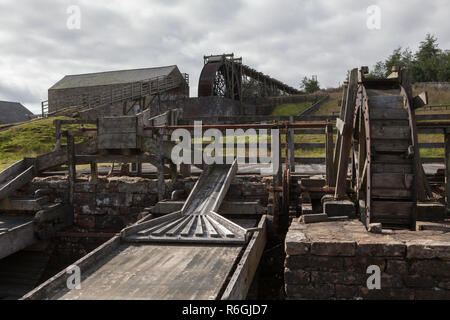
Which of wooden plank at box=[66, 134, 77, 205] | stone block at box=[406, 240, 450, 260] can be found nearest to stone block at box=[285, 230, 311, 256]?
stone block at box=[406, 240, 450, 260]

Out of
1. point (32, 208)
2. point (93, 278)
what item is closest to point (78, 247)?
point (32, 208)

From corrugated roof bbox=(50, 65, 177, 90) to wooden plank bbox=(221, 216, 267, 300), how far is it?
102ft

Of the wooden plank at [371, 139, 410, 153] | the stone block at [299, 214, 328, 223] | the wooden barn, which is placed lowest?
the stone block at [299, 214, 328, 223]

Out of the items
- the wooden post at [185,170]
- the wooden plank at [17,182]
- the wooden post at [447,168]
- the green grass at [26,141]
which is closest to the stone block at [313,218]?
the wooden post at [447,168]

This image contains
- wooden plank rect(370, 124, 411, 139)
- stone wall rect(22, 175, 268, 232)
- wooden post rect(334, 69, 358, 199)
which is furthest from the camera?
stone wall rect(22, 175, 268, 232)

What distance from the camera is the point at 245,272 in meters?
4.41

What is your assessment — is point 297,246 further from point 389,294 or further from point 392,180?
point 392,180

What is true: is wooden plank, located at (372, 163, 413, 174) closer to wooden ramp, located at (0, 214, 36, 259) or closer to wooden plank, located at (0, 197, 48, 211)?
wooden ramp, located at (0, 214, 36, 259)

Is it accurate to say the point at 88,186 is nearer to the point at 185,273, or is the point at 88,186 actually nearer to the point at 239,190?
the point at 239,190

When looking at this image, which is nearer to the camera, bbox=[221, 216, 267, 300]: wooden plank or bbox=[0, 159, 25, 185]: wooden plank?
bbox=[221, 216, 267, 300]: wooden plank

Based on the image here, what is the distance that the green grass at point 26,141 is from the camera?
1719 centimetres

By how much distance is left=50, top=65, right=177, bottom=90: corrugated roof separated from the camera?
3606cm

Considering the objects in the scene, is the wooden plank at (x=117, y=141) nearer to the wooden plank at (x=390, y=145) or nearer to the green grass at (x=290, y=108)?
the wooden plank at (x=390, y=145)

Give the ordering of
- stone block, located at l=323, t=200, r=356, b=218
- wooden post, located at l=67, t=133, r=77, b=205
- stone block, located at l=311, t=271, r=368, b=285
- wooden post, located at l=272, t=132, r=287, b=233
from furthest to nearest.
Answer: wooden post, located at l=67, t=133, r=77, b=205 < wooden post, located at l=272, t=132, r=287, b=233 < stone block, located at l=323, t=200, r=356, b=218 < stone block, located at l=311, t=271, r=368, b=285
